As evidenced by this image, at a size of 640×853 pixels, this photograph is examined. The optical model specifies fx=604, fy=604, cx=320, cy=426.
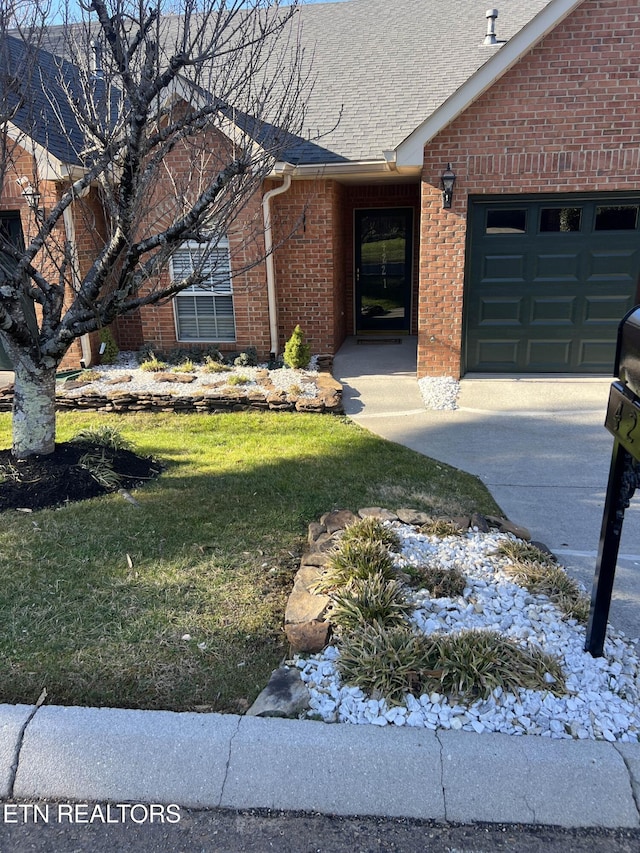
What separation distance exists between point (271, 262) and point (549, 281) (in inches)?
166

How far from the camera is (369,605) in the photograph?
10.5ft

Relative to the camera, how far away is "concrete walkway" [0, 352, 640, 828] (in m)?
2.28

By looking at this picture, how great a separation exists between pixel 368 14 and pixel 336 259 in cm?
617

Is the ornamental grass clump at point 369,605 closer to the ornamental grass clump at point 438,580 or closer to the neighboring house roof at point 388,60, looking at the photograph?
the ornamental grass clump at point 438,580

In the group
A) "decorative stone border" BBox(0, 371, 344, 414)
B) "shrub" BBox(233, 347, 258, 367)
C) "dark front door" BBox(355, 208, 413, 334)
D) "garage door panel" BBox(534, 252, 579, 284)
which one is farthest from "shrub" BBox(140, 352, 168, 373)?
"garage door panel" BBox(534, 252, 579, 284)

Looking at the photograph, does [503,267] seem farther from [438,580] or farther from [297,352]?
[438,580]

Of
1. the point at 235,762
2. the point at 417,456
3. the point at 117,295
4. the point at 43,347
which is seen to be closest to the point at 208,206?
the point at 117,295

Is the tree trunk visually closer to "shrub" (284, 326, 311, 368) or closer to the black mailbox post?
the black mailbox post

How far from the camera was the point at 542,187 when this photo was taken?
26.3 feet

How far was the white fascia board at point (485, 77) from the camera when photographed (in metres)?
7.26

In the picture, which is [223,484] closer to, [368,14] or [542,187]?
[542,187]

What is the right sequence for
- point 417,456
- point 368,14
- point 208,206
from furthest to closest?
point 368,14, point 417,456, point 208,206

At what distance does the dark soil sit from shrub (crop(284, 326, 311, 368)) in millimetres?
4131

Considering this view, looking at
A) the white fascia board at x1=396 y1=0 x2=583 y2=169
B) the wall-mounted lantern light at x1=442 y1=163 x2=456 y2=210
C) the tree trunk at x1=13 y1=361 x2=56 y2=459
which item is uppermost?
the white fascia board at x1=396 y1=0 x2=583 y2=169
